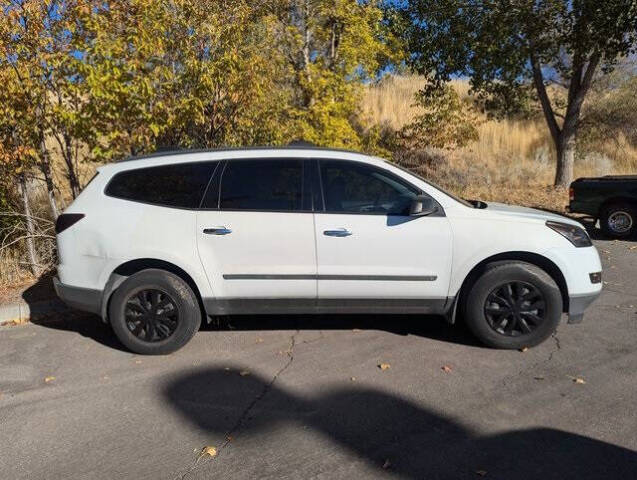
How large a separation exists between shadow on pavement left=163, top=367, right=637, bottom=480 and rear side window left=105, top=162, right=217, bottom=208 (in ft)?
4.94

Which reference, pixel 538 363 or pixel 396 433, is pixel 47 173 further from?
pixel 538 363

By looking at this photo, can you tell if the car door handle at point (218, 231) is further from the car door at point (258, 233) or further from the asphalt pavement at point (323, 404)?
the asphalt pavement at point (323, 404)

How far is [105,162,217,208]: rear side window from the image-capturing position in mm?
4617

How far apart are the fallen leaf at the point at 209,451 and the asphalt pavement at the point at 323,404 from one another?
0.08 ft

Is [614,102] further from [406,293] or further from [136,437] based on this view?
[136,437]

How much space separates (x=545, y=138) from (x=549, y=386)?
19761mm

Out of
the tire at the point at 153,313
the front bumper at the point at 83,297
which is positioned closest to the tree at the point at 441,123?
the tire at the point at 153,313

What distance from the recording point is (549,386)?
3.94 m

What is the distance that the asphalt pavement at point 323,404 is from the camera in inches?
121

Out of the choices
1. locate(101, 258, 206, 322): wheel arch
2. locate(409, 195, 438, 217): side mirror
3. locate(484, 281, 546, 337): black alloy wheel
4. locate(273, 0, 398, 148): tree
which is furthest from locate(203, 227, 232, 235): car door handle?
locate(273, 0, 398, 148): tree

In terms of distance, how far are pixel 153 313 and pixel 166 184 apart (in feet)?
3.62

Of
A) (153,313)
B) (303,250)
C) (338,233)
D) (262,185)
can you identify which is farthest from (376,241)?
(153,313)

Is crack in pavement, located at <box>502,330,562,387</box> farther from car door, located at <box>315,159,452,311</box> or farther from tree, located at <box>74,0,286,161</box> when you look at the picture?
tree, located at <box>74,0,286,161</box>

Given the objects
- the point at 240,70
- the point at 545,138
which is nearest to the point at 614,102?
the point at 545,138
